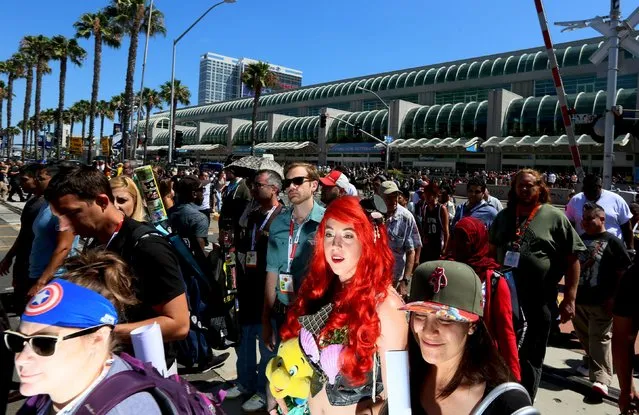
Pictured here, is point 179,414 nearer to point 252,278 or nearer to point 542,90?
point 252,278

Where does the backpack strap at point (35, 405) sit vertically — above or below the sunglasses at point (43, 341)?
below

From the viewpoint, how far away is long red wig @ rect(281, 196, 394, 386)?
1.99 meters

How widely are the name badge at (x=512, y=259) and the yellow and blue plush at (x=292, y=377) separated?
2431 mm

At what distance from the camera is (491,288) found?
2.65 metres

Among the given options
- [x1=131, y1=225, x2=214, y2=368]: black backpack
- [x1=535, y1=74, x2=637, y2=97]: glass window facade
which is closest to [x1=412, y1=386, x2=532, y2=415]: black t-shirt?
[x1=131, y1=225, x2=214, y2=368]: black backpack

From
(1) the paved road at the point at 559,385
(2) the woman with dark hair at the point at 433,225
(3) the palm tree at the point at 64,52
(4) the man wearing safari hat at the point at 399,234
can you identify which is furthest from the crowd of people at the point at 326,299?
(3) the palm tree at the point at 64,52

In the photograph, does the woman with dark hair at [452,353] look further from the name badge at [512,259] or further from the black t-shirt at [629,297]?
the name badge at [512,259]

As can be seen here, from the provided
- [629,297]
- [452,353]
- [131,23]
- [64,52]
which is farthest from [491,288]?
[64,52]

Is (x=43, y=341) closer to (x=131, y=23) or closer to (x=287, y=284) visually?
(x=287, y=284)

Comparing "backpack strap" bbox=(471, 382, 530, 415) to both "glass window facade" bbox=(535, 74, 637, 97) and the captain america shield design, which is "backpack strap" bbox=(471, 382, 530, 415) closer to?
the captain america shield design

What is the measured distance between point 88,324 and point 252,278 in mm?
2554

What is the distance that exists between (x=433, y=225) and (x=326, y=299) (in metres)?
5.07

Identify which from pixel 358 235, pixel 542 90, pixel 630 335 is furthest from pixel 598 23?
pixel 542 90

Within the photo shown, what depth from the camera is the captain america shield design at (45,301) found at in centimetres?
144
